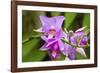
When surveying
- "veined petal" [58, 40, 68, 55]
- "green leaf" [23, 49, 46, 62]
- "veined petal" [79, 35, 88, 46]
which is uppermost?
"veined petal" [79, 35, 88, 46]

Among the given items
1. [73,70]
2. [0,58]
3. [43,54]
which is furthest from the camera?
[73,70]

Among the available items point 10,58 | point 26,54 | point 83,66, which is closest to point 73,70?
point 83,66

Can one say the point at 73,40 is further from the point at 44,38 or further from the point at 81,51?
the point at 44,38

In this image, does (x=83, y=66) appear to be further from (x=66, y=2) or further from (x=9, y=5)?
(x=9, y=5)

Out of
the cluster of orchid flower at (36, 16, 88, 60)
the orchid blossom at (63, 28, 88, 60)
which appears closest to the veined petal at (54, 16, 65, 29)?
the cluster of orchid flower at (36, 16, 88, 60)

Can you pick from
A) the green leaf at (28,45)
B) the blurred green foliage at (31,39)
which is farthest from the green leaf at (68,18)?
the green leaf at (28,45)

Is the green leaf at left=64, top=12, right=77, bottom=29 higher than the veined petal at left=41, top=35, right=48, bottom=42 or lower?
higher

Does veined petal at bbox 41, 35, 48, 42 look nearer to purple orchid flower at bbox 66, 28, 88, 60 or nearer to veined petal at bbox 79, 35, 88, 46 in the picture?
purple orchid flower at bbox 66, 28, 88, 60

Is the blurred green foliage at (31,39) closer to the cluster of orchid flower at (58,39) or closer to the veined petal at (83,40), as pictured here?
the cluster of orchid flower at (58,39)
